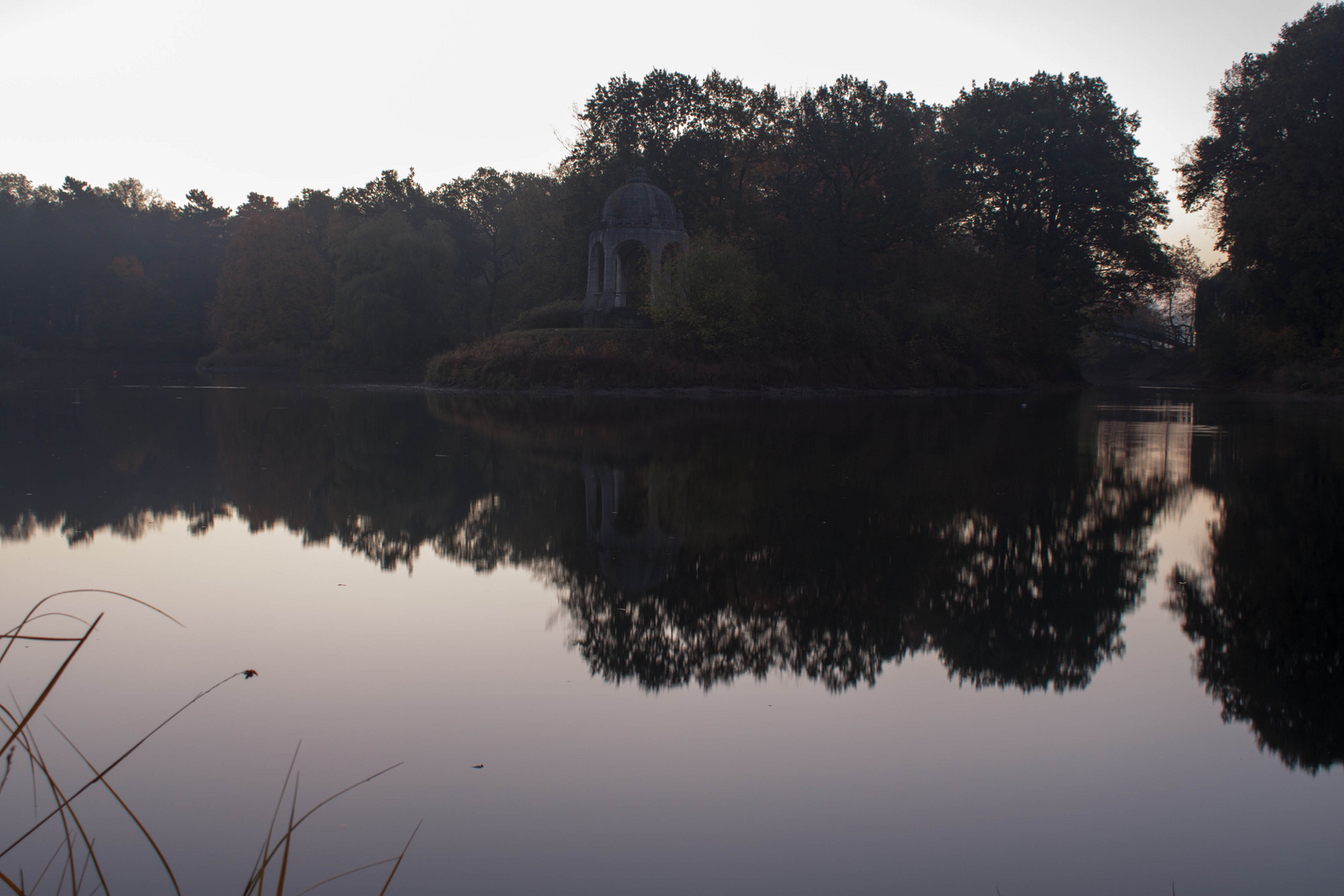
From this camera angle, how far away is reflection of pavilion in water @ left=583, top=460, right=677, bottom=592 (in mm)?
6805

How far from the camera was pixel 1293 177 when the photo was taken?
3509cm

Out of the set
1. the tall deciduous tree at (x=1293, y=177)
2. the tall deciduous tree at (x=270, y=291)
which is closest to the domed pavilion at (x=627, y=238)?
the tall deciduous tree at (x=1293, y=177)

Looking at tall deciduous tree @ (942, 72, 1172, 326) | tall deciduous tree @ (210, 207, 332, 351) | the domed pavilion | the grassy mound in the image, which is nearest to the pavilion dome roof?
the domed pavilion

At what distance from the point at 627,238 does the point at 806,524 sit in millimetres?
30390

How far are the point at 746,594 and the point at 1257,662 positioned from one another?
2849 millimetres

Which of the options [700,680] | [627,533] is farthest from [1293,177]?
[700,680]

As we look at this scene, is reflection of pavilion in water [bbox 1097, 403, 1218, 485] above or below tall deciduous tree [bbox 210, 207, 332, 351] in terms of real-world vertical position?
below

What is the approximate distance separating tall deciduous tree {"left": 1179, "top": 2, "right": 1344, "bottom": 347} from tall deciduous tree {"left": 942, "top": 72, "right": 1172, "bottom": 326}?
9467 mm

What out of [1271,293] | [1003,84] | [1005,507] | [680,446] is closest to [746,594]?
[1005,507]

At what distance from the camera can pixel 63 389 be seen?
32.9 meters

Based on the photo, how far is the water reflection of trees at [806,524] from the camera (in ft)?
16.9

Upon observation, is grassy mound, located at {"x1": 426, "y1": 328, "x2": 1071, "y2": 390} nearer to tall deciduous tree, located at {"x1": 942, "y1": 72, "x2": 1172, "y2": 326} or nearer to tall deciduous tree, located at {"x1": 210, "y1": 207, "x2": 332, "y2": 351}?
tall deciduous tree, located at {"x1": 942, "y1": 72, "x2": 1172, "y2": 326}

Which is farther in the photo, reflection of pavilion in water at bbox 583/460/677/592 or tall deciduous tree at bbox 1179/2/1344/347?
tall deciduous tree at bbox 1179/2/1344/347

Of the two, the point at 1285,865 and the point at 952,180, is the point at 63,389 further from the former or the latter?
the point at 952,180
